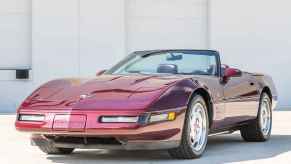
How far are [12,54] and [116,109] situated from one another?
995cm

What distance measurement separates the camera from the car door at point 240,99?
7890mm

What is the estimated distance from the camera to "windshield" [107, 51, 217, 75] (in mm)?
7797

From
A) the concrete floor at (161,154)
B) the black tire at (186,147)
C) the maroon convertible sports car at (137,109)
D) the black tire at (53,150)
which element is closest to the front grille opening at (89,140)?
the maroon convertible sports car at (137,109)

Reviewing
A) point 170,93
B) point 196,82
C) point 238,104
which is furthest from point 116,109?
point 238,104

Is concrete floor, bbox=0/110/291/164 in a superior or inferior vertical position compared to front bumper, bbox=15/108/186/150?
inferior

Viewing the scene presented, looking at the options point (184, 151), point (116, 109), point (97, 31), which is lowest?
point (184, 151)

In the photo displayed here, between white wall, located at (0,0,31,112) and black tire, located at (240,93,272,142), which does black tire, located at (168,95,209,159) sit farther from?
white wall, located at (0,0,31,112)

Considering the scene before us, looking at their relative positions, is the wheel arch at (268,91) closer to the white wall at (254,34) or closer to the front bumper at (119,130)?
the front bumper at (119,130)

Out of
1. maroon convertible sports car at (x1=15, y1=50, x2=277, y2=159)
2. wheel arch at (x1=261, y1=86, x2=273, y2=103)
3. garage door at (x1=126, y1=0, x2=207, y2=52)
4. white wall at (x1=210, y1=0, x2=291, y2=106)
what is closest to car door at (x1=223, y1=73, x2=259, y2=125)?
maroon convertible sports car at (x1=15, y1=50, x2=277, y2=159)

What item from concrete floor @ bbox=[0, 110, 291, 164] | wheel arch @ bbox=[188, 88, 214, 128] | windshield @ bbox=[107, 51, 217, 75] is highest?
windshield @ bbox=[107, 51, 217, 75]

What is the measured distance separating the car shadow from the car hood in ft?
2.05

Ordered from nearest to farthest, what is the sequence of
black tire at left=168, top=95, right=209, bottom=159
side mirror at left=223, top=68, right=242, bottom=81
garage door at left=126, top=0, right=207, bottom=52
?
black tire at left=168, top=95, right=209, bottom=159
side mirror at left=223, top=68, right=242, bottom=81
garage door at left=126, top=0, right=207, bottom=52

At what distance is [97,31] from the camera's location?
1594 centimetres

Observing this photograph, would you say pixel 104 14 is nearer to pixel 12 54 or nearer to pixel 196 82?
pixel 12 54
